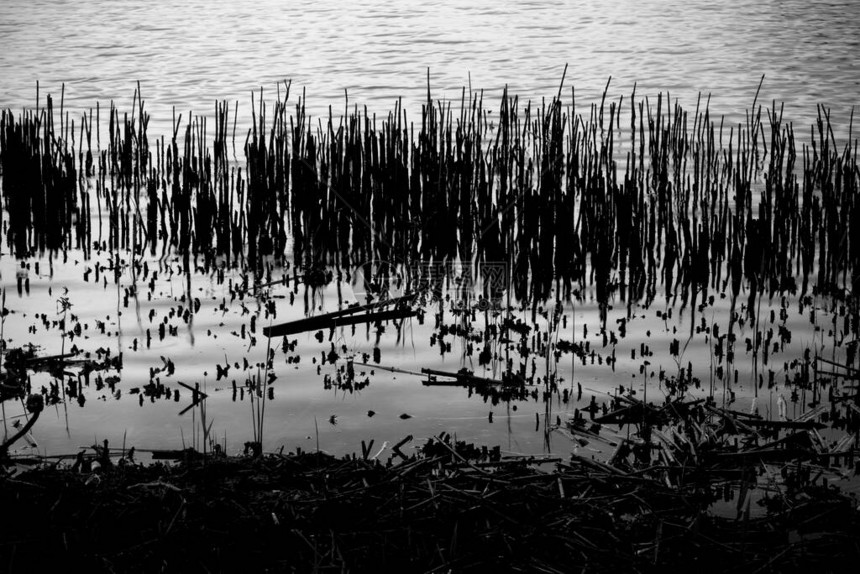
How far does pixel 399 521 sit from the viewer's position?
2621mm

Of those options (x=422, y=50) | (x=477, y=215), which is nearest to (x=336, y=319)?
(x=477, y=215)

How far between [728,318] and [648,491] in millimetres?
2049

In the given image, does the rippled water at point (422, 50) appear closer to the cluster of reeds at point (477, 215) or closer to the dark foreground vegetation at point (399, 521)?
the cluster of reeds at point (477, 215)

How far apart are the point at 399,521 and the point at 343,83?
32.8 feet

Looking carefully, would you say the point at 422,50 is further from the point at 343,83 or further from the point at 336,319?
the point at 336,319

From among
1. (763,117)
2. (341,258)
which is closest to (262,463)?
(341,258)

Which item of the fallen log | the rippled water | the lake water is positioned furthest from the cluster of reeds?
the rippled water

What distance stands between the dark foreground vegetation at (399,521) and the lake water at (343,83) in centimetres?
39

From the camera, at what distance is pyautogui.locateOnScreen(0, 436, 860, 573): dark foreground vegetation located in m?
2.46

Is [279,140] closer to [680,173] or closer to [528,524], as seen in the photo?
[680,173]

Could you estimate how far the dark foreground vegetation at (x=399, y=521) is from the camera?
2463mm

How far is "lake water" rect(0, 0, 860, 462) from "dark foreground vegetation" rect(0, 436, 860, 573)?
39 cm

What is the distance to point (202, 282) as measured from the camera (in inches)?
204

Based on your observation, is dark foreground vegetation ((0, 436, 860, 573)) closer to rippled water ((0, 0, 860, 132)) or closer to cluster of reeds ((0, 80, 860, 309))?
cluster of reeds ((0, 80, 860, 309))
